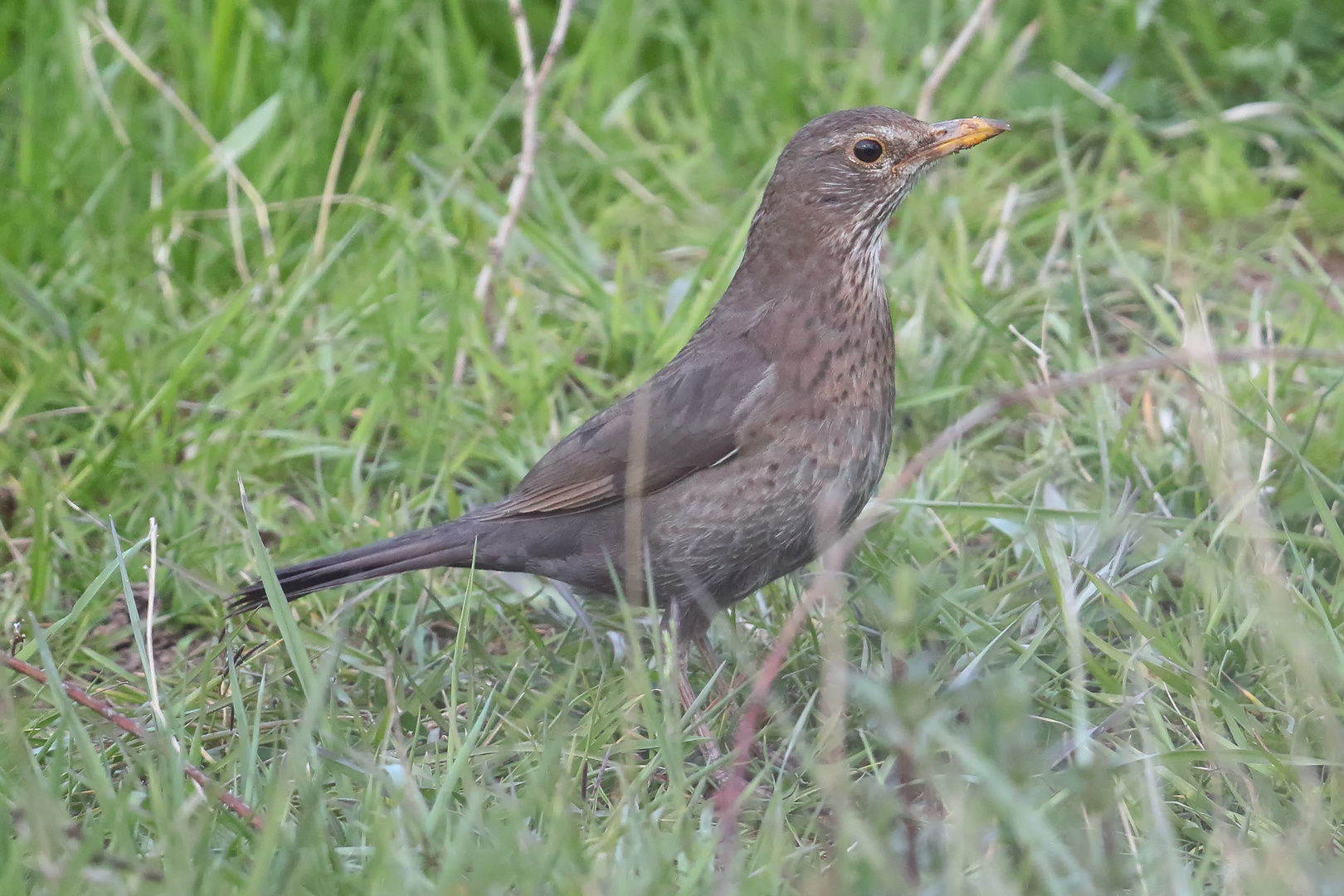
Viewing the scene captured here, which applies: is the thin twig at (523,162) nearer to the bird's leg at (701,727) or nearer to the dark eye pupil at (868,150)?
the dark eye pupil at (868,150)

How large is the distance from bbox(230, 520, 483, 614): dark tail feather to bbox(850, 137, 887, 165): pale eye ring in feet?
4.05

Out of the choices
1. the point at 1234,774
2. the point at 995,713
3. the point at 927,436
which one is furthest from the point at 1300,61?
the point at 995,713

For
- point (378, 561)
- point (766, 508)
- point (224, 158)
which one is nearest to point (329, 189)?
point (224, 158)

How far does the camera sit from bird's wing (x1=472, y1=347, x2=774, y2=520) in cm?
340

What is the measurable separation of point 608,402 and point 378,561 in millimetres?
1342

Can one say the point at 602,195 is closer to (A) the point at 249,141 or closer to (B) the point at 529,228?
(B) the point at 529,228

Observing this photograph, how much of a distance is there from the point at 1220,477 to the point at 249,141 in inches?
142

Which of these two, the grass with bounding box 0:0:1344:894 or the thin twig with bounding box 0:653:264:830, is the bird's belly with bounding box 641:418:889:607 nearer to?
the grass with bounding box 0:0:1344:894

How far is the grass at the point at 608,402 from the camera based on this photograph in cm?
246

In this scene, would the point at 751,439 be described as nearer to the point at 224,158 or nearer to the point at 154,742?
the point at 154,742

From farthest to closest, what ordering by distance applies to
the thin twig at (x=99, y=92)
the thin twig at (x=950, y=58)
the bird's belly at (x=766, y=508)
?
1. the thin twig at (x=99, y=92)
2. the thin twig at (x=950, y=58)
3. the bird's belly at (x=766, y=508)

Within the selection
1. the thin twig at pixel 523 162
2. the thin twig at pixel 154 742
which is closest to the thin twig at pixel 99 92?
the thin twig at pixel 523 162

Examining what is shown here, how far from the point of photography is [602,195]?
5672 mm

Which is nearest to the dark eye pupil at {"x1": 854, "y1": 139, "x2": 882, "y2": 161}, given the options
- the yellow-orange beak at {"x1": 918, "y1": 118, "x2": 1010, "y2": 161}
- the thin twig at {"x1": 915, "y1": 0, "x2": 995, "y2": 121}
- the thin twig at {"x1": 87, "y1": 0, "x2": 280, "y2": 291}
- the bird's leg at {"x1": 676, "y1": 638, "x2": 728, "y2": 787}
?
the yellow-orange beak at {"x1": 918, "y1": 118, "x2": 1010, "y2": 161}
